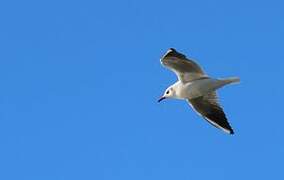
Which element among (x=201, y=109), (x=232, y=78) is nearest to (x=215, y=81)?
(x=232, y=78)

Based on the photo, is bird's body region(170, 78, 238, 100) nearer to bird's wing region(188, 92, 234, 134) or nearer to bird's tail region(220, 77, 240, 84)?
bird's tail region(220, 77, 240, 84)

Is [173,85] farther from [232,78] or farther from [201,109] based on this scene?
[232,78]

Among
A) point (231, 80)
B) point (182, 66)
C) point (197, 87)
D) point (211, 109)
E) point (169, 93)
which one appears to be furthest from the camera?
point (211, 109)

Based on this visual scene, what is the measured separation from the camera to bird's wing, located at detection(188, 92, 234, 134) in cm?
2467

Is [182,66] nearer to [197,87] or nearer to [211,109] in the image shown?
[197,87]

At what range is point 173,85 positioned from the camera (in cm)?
2430

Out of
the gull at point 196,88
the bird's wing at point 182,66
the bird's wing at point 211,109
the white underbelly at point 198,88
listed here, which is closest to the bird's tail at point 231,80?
the gull at point 196,88

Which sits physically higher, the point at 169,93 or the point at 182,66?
the point at 169,93

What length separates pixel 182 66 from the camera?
2275cm

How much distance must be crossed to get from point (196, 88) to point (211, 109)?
1958 millimetres

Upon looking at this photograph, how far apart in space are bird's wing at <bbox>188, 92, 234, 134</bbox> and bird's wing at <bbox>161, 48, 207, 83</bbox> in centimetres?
163

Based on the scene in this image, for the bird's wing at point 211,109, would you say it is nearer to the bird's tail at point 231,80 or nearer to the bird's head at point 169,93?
the bird's head at point 169,93

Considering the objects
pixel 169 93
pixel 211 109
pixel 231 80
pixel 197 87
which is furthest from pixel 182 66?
pixel 211 109

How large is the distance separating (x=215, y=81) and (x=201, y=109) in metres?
2.52
